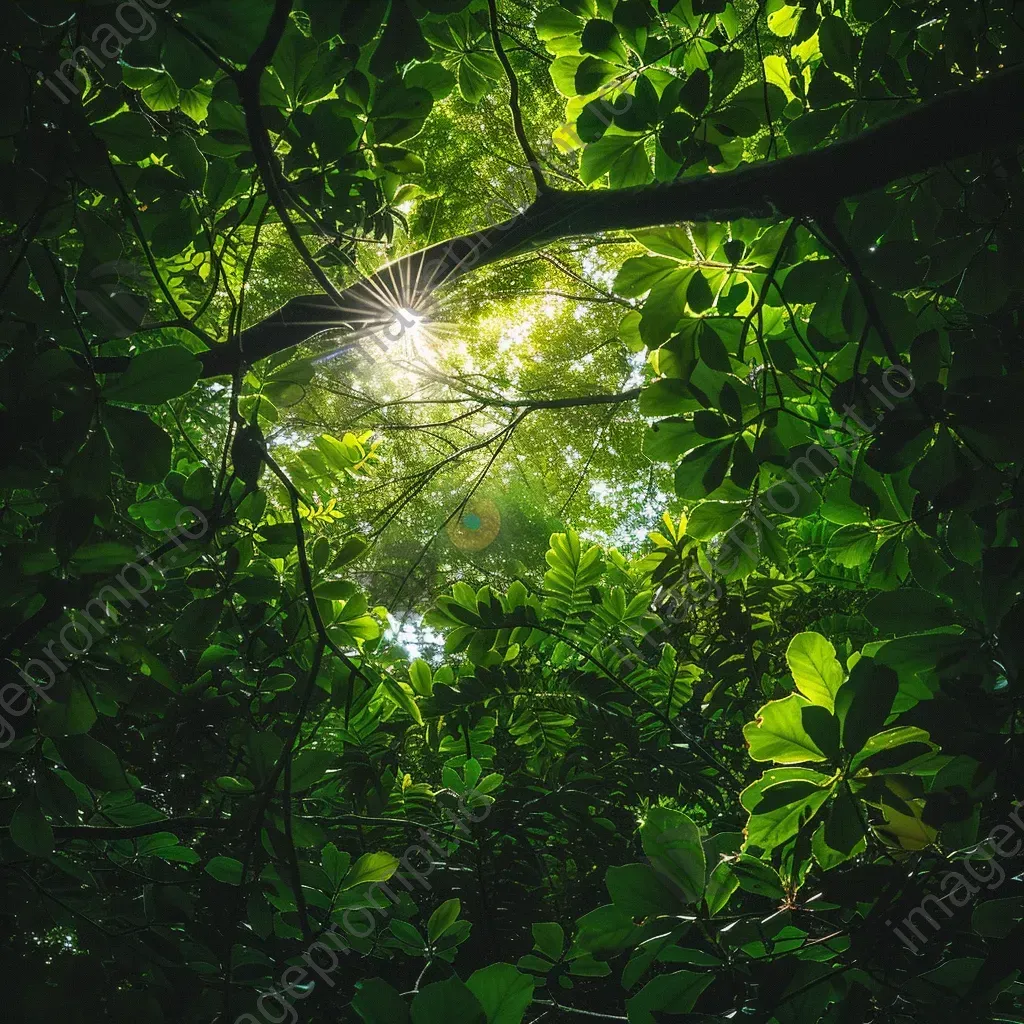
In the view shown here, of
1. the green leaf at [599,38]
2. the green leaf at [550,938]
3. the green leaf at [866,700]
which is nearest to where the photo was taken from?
the green leaf at [866,700]

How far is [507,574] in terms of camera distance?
15.2ft

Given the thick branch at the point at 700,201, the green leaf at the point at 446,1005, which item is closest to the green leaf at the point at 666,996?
the green leaf at the point at 446,1005

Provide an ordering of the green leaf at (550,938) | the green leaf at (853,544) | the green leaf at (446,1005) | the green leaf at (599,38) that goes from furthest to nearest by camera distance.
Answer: the green leaf at (853,544), the green leaf at (599,38), the green leaf at (550,938), the green leaf at (446,1005)

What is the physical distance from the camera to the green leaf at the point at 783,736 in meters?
0.71

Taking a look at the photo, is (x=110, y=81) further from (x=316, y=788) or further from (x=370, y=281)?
(x=316, y=788)

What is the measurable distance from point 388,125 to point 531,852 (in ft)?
4.29

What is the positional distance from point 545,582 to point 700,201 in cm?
86

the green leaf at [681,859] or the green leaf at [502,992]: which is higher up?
A: the green leaf at [681,859]

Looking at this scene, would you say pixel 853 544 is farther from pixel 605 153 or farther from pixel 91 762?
pixel 91 762

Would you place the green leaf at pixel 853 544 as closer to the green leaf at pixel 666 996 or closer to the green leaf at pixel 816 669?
the green leaf at pixel 816 669

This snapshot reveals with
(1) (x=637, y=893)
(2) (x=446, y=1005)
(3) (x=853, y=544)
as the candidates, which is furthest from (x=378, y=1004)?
(3) (x=853, y=544)

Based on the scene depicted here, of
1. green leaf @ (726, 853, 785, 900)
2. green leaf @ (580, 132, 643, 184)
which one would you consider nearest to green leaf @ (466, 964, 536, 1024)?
green leaf @ (726, 853, 785, 900)

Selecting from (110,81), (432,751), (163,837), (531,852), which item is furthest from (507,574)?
(110,81)

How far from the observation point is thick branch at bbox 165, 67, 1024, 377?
0.86m
